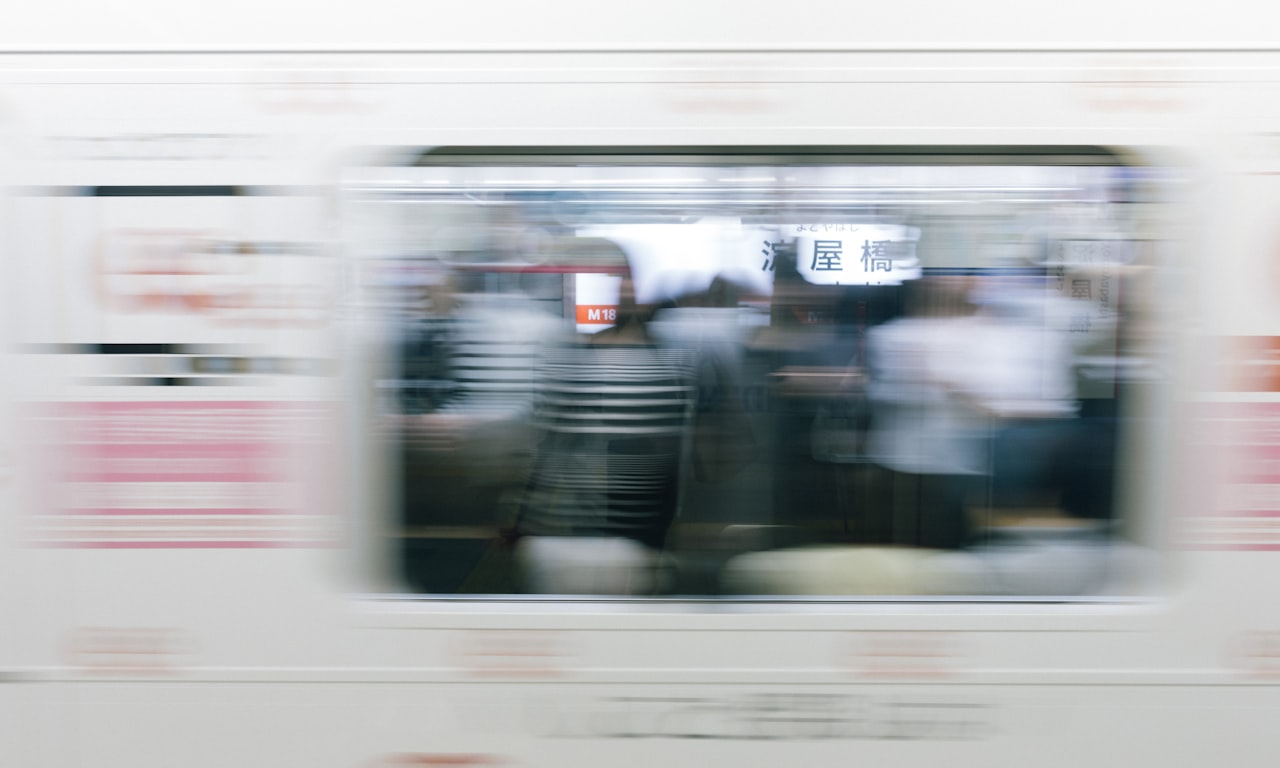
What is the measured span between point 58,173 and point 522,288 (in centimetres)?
98

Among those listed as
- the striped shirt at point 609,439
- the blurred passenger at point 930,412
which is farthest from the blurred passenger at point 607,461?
the blurred passenger at point 930,412

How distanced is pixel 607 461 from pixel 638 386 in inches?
7.4

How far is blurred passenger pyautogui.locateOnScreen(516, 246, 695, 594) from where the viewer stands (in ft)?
7.11

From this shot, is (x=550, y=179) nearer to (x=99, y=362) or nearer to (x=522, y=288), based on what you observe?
(x=522, y=288)

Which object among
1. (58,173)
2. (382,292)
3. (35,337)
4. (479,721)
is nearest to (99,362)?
(35,337)

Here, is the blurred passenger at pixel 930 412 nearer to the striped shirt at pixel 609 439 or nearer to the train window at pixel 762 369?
the train window at pixel 762 369

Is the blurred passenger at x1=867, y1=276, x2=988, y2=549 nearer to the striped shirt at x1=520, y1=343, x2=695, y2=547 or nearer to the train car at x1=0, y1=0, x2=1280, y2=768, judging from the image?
the train car at x1=0, y1=0, x2=1280, y2=768

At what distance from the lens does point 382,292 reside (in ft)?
6.80

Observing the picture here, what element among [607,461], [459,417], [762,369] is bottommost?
[607,461]

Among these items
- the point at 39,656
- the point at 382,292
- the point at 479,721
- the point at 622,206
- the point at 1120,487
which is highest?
the point at 622,206

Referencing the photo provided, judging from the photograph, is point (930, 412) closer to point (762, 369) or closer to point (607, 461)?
point (762, 369)

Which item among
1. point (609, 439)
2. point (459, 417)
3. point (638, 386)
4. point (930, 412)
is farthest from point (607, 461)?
point (930, 412)

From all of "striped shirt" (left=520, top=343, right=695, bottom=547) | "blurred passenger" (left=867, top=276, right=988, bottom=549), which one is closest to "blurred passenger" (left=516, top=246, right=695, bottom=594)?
"striped shirt" (left=520, top=343, right=695, bottom=547)

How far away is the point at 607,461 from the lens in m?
2.21
